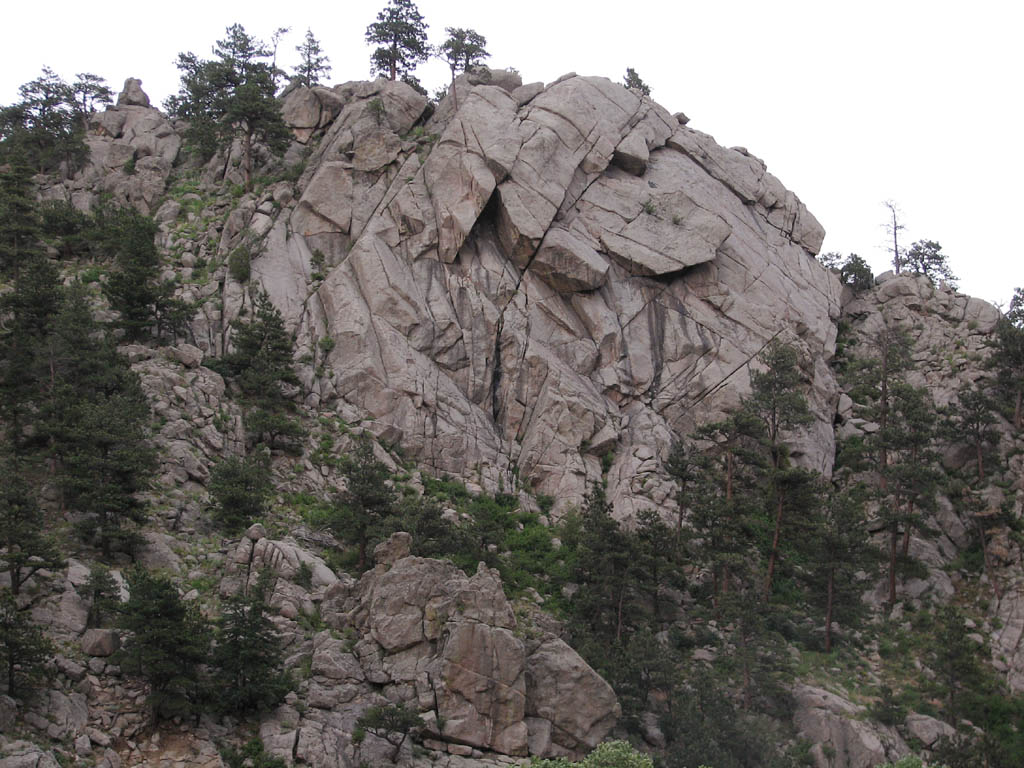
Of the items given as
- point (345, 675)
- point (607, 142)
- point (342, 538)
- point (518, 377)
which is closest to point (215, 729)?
point (345, 675)

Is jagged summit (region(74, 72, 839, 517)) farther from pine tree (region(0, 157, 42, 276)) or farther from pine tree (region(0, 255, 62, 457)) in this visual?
pine tree (region(0, 157, 42, 276))

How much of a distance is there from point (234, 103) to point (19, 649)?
135 ft

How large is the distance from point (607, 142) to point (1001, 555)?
32573mm

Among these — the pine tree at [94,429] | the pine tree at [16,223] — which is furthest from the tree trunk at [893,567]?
the pine tree at [16,223]

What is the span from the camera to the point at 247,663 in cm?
2739

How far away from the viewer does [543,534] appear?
4119 cm

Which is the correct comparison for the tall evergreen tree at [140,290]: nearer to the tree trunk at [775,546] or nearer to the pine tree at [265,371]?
the pine tree at [265,371]

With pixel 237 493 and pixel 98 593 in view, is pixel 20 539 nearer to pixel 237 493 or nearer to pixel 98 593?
pixel 98 593

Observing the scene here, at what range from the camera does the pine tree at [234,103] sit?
56469 mm

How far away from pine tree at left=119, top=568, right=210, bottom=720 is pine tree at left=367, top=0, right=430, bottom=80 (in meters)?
46.7

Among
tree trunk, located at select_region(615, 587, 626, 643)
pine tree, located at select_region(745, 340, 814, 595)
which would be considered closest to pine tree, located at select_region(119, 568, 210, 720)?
tree trunk, located at select_region(615, 587, 626, 643)

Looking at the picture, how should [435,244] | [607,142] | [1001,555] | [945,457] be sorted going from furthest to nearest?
[607,142] → [435,244] → [945,457] → [1001,555]

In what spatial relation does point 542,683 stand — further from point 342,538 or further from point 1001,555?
point 1001,555

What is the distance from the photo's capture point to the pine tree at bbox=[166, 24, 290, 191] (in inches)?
2223
